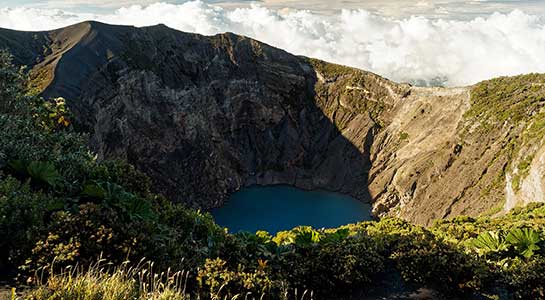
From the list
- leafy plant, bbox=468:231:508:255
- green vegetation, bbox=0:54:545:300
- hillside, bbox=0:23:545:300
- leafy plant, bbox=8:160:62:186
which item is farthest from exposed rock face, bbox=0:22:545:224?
leafy plant, bbox=8:160:62:186

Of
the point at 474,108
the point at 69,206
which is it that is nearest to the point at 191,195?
the point at 474,108

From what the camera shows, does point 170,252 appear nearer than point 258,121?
Yes

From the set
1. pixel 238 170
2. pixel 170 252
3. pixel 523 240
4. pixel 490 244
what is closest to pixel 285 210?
pixel 238 170

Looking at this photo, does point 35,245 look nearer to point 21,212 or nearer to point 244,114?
point 21,212

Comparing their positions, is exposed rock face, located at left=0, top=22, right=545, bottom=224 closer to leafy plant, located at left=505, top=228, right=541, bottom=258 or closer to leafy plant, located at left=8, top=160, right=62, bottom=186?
leafy plant, located at left=505, top=228, right=541, bottom=258

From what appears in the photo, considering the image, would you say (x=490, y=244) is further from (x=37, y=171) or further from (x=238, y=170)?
(x=238, y=170)
